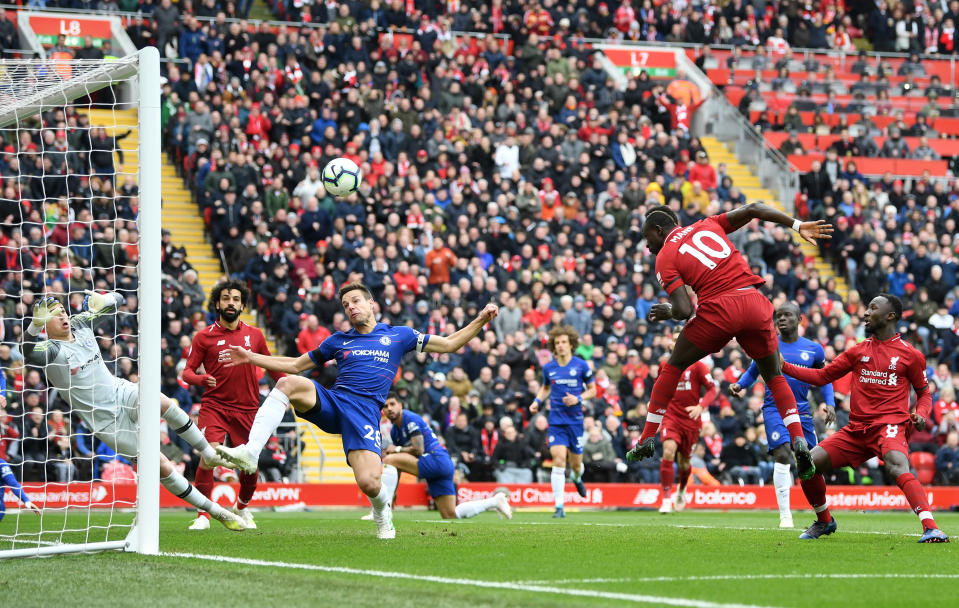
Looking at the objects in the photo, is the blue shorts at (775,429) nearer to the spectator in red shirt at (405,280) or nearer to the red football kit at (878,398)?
the red football kit at (878,398)

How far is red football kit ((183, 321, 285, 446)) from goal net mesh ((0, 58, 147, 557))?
3.40 feet

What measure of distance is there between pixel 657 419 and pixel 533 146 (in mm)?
17706

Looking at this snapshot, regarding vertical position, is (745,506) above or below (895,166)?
below

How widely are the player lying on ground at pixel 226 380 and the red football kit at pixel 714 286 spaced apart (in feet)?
15.4

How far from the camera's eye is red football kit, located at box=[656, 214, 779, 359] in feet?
34.9

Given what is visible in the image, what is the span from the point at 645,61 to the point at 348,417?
25.6 meters

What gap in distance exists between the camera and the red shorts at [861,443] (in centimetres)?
1155

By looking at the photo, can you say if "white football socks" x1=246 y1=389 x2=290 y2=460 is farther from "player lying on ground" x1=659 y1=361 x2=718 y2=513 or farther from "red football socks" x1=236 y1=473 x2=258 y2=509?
"player lying on ground" x1=659 y1=361 x2=718 y2=513

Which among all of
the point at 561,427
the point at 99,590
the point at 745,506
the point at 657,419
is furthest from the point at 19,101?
the point at 745,506

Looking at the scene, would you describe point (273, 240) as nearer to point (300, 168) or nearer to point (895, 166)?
point (300, 168)

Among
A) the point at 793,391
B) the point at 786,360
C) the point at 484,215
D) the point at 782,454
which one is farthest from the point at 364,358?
the point at 484,215

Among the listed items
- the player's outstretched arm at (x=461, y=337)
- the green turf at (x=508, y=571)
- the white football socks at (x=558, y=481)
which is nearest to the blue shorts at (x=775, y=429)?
the green turf at (x=508, y=571)

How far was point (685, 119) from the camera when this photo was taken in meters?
31.6

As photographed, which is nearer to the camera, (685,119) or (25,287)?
(25,287)
